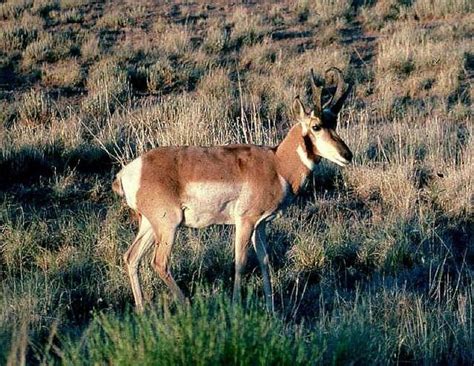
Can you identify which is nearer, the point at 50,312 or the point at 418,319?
the point at 418,319

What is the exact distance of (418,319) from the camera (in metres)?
5.71

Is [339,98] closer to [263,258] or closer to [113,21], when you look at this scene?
[263,258]

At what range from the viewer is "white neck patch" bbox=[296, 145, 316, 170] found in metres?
6.82

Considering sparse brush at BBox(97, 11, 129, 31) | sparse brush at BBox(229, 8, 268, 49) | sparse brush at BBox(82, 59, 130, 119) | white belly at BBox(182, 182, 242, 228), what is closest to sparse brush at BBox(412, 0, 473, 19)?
sparse brush at BBox(229, 8, 268, 49)

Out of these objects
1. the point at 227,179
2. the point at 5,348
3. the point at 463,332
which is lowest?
the point at 463,332

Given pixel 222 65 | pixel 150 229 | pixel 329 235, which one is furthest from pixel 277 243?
pixel 222 65

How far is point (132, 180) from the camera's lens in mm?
6598

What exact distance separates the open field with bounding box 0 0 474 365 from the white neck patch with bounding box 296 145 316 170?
0.91 metres

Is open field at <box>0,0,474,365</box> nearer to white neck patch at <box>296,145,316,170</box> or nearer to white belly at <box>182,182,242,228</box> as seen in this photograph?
white belly at <box>182,182,242,228</box>

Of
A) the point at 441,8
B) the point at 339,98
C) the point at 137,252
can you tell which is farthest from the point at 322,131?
the point at 441,8

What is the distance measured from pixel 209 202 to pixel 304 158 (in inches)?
35.5

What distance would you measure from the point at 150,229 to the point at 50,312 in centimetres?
119

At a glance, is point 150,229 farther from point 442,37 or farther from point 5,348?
point 442,37

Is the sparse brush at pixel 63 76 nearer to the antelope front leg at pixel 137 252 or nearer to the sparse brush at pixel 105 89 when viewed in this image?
the sparse brush at pixel 105 89
